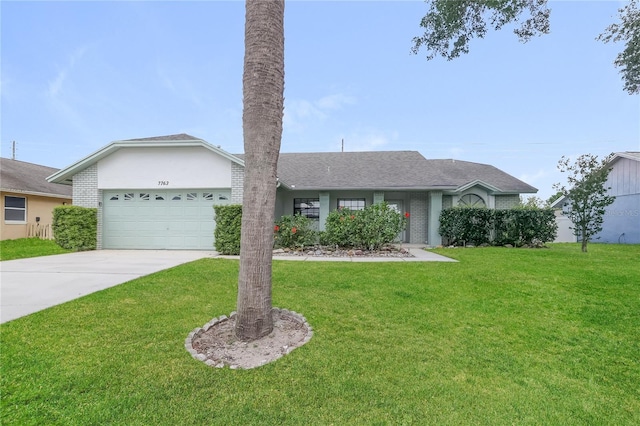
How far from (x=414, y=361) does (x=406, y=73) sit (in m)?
14.3

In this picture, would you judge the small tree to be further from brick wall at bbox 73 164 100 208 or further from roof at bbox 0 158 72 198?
roof at bbox 0 158 72 198

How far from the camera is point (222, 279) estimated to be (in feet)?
20.9

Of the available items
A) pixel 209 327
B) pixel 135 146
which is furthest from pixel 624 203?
pixel 135 146

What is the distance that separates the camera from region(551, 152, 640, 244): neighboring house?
1639 centimetres

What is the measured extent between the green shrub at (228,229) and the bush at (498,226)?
9088 mm

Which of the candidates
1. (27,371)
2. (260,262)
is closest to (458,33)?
(260,262)

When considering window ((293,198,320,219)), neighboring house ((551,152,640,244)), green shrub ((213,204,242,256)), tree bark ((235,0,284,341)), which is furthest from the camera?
neighboring house ((551,152,640,244))

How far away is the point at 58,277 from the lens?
6.43m

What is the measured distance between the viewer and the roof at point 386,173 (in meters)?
13.5

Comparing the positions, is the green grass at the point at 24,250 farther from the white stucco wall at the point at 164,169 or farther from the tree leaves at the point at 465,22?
the tree leaves at the point at 465,22

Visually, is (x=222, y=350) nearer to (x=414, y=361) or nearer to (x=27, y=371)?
(x=27, y=371)

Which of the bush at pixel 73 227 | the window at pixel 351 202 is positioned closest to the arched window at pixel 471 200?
the window at pixel 351 202

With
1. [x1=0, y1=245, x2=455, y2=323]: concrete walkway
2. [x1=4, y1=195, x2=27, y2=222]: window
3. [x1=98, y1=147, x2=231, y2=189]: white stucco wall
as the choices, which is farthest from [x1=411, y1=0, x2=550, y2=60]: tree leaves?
[x1=4, y1=195, x2=27, y2=222]: window

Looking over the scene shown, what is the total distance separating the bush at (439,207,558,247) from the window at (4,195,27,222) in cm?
2166
